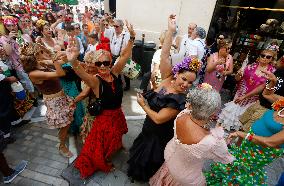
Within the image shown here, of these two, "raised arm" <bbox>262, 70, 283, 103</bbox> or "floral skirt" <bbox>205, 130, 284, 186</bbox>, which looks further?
"raised arm" <bbox>262, 70, 283, 103</bbox>

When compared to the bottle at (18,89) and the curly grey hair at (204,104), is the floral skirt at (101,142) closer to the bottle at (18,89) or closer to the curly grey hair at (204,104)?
the curly grey hair at (204,104)

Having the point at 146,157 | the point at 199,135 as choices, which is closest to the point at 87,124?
the point at 146,157

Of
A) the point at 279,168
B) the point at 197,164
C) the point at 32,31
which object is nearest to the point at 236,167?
the point at 197,164

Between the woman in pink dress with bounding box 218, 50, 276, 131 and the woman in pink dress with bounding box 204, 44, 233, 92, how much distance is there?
35 cm

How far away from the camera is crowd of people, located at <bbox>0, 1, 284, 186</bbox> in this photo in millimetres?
2193

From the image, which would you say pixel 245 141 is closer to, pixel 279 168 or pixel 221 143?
pixel 221 143

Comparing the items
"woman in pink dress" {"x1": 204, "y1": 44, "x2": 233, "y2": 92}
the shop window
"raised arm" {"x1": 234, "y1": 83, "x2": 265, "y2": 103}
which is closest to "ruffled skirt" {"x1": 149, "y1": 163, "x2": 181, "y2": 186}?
"raised arm" {"x1": 234, "y1": 83, "x2": 265, "y2": 103}

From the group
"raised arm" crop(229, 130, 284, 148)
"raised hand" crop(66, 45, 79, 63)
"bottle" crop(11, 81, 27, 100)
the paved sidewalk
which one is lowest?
the paved sidewalk

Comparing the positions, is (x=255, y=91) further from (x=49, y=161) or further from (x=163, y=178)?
(x=49, y=161)

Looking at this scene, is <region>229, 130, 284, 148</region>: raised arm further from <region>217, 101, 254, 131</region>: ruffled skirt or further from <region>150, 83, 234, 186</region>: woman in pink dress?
<region>217, 101, 254, 131</region>: ruffled skirt

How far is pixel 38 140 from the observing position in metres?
4.25

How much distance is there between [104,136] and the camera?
3.33m

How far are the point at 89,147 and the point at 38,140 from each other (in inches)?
59.9

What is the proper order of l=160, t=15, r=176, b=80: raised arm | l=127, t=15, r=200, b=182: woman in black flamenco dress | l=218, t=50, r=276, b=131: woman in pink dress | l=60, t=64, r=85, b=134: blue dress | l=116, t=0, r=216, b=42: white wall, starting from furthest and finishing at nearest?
1. l=116, t=0, r=216, b=42: white wall
2. l=218, t=50, r=276, b=131: woman in pink dress
3. l=60, t=64, r=85, b=134: blue dress
4. l=160, t=15, r=176, b=80: raised arm
5. l=127, t=15, r=200, b=182: woman in black flamenco dress
